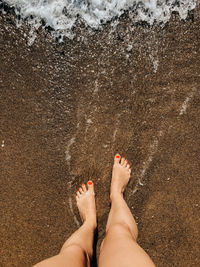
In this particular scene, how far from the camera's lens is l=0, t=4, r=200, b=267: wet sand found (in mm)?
2068

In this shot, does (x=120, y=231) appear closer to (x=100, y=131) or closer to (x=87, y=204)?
(x=87, y=204)

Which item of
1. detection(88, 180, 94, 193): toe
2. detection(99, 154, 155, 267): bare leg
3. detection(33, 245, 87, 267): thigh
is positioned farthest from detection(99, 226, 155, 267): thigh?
detection(88, 180, 94, 193): toe

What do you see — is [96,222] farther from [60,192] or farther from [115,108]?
[115,108]

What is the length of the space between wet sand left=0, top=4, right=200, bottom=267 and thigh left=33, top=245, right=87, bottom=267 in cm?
36

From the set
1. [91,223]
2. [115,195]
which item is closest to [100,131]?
[115,195]

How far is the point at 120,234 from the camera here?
6.04 ft

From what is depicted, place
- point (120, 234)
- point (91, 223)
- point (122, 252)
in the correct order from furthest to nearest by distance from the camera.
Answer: point (91, 223) < point (120, 234) < point (122, 252)

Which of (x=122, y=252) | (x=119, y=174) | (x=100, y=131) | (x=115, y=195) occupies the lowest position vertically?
(x=122, y=252)

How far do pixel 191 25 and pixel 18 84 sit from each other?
A: 4.90 ft

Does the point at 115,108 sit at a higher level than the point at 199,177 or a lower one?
higher

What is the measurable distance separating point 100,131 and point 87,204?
633 millimetres

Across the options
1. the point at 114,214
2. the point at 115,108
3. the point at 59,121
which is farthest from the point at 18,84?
the point at 114,214

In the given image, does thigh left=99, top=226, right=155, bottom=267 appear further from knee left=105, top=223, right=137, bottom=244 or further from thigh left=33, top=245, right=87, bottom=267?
thigh left=33, top=245, right=87, bottom=267

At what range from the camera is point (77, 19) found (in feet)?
6.88
